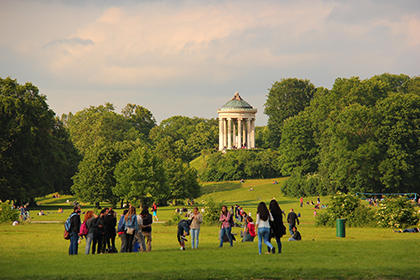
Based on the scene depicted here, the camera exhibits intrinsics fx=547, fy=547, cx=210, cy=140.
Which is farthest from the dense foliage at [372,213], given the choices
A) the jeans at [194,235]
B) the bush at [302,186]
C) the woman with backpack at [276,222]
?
the bush at [302,186]

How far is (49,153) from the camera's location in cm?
6003

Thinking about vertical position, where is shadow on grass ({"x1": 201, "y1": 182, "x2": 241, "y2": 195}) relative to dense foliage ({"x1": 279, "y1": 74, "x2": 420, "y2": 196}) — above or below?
below

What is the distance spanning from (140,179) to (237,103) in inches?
2311

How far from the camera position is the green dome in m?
111

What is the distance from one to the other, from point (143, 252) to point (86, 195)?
1693 inches

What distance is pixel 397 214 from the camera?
2864 centimetres

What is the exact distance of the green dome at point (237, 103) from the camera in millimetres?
110938

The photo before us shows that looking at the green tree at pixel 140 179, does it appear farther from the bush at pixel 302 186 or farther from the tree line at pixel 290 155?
the bush at pixel 302 186

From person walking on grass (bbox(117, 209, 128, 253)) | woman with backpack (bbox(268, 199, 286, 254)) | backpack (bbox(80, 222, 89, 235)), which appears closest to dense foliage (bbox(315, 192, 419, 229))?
woman with backpack (bbox(268, 199, 286, 254))

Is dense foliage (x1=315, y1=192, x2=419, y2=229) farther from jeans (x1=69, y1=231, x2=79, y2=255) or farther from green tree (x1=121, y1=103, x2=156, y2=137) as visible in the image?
green tree (x1=121, y1=103, x2=156, y2=137)

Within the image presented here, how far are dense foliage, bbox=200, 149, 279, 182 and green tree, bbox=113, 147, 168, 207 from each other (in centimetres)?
3114

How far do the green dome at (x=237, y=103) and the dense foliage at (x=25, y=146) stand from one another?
176 ft

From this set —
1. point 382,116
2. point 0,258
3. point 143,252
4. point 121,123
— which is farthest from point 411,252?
point 121,123

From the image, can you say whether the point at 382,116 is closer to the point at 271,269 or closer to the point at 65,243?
the point at 65,243
